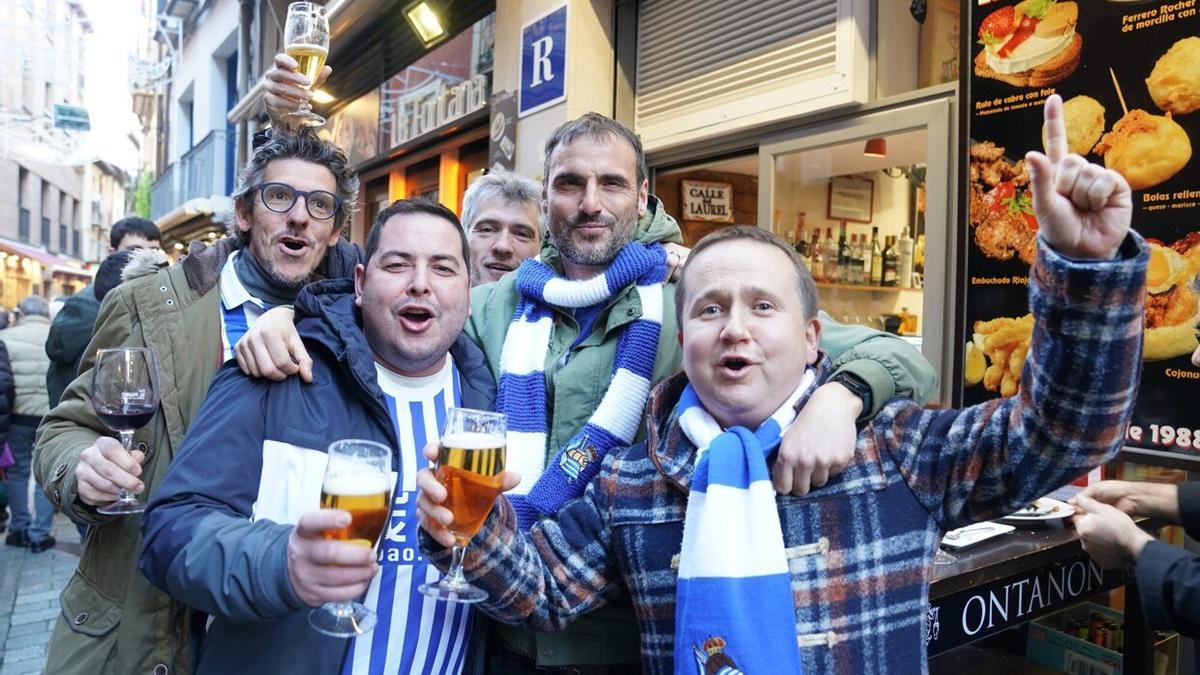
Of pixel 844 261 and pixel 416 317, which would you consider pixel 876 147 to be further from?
pixel 416 317

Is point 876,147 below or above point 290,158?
above

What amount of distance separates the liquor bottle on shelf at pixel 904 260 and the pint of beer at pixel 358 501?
4322mm

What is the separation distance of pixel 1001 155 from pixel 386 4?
686 cm

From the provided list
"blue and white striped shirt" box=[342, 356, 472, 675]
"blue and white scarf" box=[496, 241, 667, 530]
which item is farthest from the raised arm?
"blue and white striped shirt" box=[342, 356, 472, 675]

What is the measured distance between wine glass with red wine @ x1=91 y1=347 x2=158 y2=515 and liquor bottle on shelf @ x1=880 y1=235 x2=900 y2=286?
4319 mm

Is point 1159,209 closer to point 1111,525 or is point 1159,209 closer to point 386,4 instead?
point 1111,525

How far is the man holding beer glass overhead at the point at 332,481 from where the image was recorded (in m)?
1.39

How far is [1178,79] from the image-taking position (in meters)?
3.01

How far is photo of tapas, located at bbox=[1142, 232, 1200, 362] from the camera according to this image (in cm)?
304

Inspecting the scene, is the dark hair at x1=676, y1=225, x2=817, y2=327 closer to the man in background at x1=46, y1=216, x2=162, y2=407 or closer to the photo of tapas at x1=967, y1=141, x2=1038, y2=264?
the photo of tapas at x1=967, y1=141, x2=1038, y2=264

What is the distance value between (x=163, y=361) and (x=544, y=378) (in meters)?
1.01

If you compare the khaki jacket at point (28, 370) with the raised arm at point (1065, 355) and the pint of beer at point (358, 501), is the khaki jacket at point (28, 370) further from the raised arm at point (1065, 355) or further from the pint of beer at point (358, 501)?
the raised arm at point (1065, 355)

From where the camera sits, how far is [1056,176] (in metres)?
1.25

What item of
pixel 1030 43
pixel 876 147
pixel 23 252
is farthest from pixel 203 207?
pixel 1030 43
